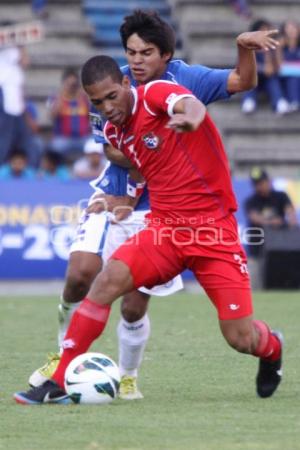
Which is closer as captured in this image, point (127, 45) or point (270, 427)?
point (270, 427)

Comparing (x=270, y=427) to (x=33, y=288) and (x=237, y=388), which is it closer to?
(x=237, y=388)

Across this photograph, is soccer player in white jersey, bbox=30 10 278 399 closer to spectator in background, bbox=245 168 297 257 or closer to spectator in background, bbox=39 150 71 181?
spectator in background, bbox=245 168 297 257

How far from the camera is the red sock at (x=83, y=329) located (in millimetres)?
7539

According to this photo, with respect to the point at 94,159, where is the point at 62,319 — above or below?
above

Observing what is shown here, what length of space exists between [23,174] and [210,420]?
454 inches

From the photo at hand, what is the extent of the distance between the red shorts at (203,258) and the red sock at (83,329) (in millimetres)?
290

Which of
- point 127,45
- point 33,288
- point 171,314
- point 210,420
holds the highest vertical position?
point 127,45

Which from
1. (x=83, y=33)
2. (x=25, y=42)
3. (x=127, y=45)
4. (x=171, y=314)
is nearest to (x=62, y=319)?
(x=127, y=45)

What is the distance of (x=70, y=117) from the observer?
19.7 meters

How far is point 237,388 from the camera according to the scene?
8.44 meters

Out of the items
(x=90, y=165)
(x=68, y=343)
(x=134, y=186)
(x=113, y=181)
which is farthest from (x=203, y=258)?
Answer: (x=90, y=165)

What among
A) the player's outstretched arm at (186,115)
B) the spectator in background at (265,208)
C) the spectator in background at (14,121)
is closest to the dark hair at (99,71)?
the player's outstretched arm at (186,115)

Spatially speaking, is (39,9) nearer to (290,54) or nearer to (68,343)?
(290,54)

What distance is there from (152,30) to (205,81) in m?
0.50
